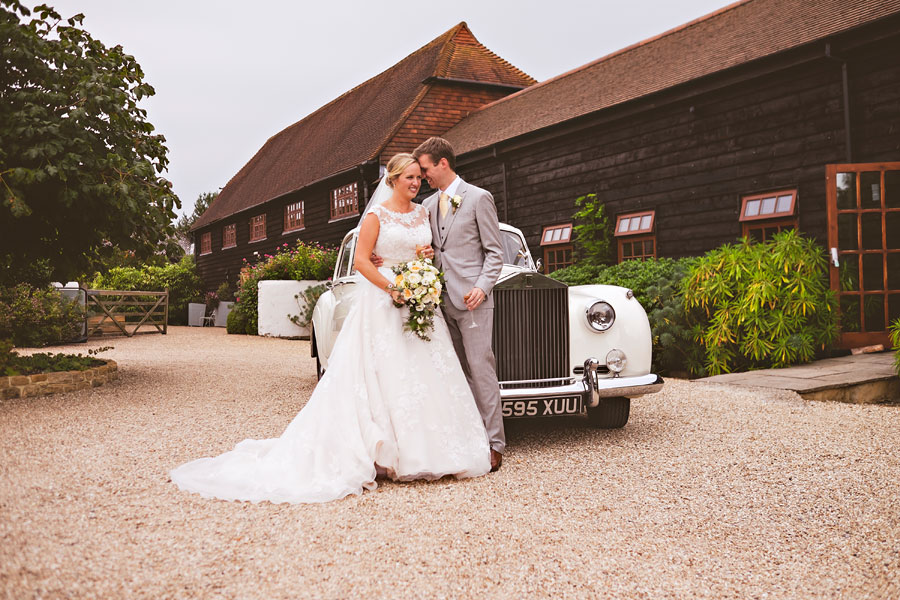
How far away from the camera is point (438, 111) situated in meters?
18.2

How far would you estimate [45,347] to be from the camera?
1244 centimetres

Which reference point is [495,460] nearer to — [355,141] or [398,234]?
[398,234]

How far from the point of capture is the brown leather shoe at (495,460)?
12.5 feet

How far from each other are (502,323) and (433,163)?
3.77ft

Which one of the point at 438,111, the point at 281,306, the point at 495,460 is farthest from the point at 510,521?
the point at 438,111

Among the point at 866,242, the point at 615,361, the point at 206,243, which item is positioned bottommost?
the point at 615,361

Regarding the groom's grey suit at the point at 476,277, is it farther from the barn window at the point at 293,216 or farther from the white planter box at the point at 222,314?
the white planter box at the point at 222,314

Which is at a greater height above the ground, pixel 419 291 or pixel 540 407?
pixel 419 291

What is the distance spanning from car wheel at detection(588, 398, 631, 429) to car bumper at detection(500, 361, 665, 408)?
380mm

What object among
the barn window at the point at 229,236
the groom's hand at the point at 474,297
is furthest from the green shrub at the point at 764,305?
the barn window at the point at 229,236

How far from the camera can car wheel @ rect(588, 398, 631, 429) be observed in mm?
4781

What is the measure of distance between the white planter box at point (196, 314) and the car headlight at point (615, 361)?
22.6 meters

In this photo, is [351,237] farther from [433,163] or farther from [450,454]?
[450,454]

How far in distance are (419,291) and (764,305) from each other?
17.9 feet
